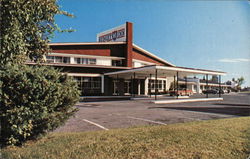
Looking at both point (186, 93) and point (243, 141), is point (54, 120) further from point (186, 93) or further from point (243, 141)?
point (186, 93)

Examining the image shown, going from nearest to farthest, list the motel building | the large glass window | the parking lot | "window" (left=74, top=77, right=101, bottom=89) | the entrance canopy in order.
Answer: the parking lot
the entrance canopy
the motel building
"window" (left=74, top=77, right=101, bottom=89)
the large glass window

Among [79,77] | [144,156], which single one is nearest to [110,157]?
[144,156]

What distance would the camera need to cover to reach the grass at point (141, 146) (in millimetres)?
3947

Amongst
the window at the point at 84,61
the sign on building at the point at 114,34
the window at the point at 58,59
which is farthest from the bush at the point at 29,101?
the sign on building at the point at 114,34

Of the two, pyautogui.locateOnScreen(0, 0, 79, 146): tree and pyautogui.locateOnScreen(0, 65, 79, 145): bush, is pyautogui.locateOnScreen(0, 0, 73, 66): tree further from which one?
pyautogui.locateOnScreen(0, 65, 79, 145): bush

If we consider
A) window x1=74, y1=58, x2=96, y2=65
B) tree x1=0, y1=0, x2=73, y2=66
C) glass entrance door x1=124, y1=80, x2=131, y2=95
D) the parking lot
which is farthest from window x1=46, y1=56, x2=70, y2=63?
tree x1=0, y1=0, x2=73, y2=66

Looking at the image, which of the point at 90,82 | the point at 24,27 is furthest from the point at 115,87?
the point at 24,27

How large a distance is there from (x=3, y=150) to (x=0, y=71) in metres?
1.84

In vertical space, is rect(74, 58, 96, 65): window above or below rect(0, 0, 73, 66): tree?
above

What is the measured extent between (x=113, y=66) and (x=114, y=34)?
12.1m

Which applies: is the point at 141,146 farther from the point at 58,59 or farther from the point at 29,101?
the point at 58,59

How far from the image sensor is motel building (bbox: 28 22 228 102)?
25.8m

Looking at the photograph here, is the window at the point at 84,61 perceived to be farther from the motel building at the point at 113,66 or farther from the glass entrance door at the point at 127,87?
the glass entrance door at the point at 127,87

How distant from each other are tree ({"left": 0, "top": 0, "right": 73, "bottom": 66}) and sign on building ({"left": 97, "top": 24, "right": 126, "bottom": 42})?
29.5 m
